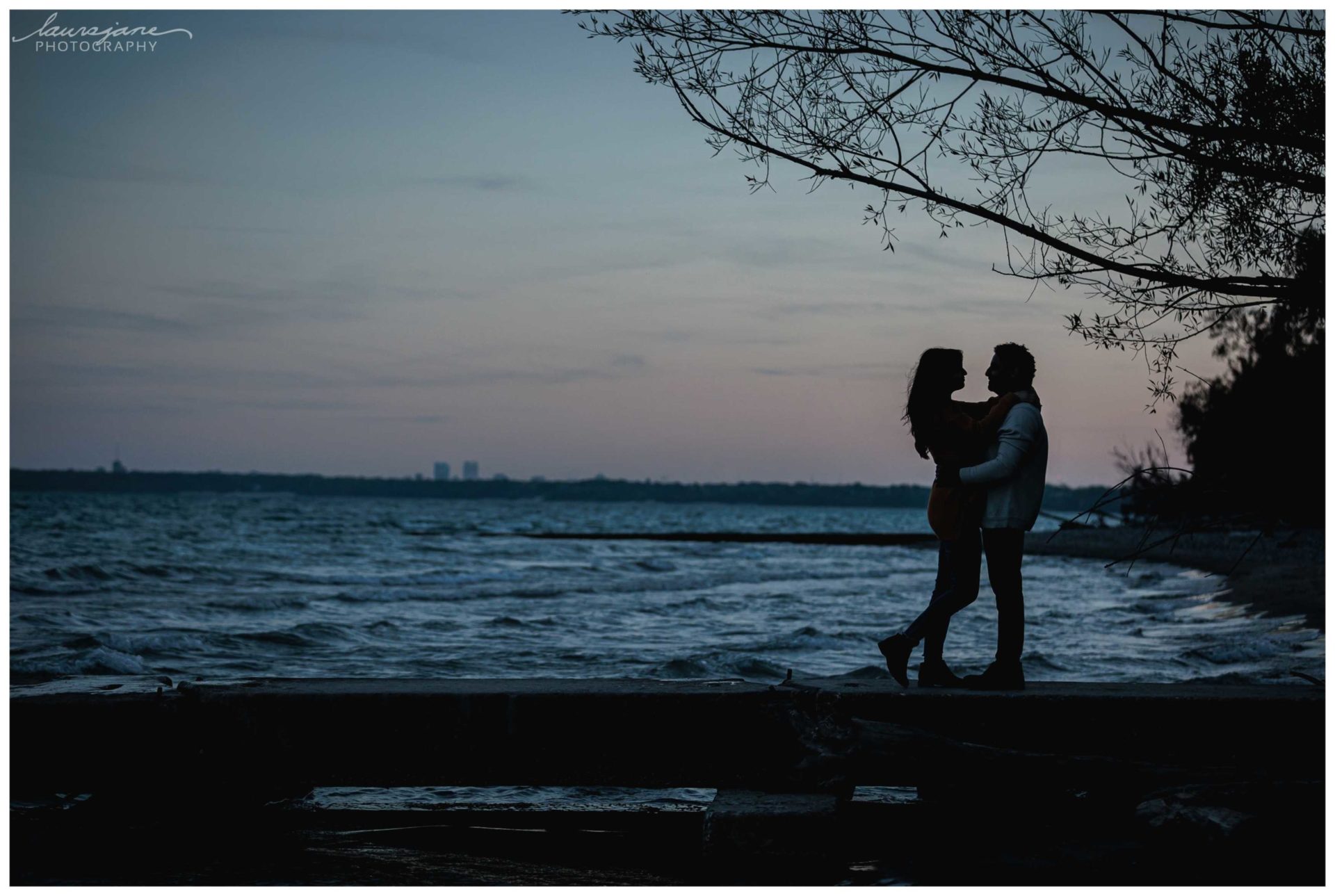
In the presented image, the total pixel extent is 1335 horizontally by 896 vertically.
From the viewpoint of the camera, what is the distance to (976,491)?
532 cm

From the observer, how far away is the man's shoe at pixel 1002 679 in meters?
5.35

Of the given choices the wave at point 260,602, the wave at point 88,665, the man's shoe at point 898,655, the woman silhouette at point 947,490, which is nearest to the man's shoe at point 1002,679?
the woman silhouette at point 947,490

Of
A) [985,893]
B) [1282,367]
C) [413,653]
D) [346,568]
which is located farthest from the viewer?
[346,568]

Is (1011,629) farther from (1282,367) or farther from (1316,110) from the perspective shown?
(1282,367)

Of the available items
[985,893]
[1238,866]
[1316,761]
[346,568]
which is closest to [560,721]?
[985,893]

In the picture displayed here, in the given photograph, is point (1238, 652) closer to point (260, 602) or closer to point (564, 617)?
point (564, 617)

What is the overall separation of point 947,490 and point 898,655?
810mm

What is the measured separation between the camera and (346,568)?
3244 centimetres

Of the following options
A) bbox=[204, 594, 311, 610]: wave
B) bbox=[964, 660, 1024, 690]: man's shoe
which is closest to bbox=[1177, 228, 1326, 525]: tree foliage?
bbox=[964, 660, 1024, 690]: man's shoe

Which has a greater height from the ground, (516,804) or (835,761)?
(835,761)

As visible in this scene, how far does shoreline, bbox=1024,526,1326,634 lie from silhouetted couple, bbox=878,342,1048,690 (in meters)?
0.29

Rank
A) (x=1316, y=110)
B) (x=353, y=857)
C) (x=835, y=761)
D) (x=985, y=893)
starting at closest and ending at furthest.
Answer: (x=985, y=893) → (x=353, y=857) → (x=835, y=761) → (x=1316, y=110)

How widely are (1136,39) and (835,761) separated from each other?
371cm

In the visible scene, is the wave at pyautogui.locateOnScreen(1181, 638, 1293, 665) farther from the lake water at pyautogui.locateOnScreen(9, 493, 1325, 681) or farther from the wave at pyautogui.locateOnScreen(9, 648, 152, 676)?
the wave at pyautogui.locateOnScreen(9, 648, 152, 676)
